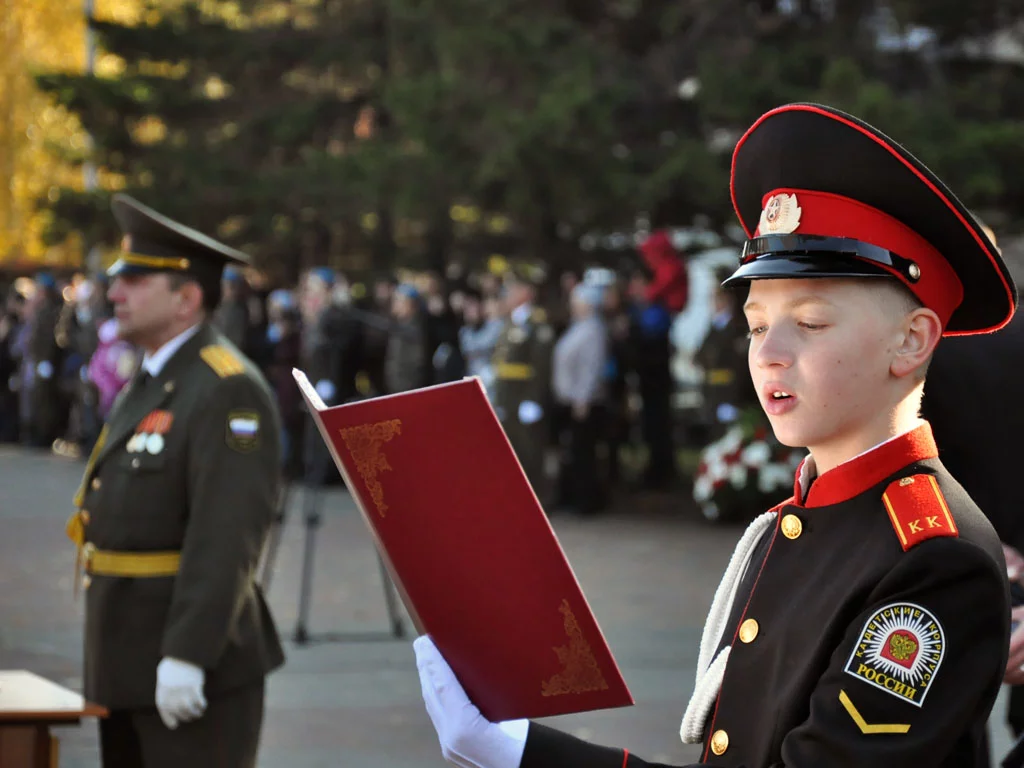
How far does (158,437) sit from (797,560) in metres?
2.41

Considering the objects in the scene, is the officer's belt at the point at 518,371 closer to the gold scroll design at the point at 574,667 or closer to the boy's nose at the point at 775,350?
the gold scroll design at the point at 574,667

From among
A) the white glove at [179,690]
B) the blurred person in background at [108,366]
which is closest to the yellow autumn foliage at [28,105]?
the blurred person in background at [108,366]

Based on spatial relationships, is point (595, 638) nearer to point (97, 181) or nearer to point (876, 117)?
point (876, 117)

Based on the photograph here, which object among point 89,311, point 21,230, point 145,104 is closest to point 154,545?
point 89,311

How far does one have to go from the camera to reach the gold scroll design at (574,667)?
206 cm

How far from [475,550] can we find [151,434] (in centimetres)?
222

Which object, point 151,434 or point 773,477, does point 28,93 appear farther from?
point 151,434

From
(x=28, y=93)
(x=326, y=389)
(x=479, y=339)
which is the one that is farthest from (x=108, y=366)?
(x=28, y=93)

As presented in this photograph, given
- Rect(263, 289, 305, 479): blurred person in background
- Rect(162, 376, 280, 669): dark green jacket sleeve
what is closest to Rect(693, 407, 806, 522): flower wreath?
Rect(263, 289, 305, 479): blurred person in background

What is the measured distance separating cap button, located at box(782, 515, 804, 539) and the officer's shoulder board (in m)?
2.34

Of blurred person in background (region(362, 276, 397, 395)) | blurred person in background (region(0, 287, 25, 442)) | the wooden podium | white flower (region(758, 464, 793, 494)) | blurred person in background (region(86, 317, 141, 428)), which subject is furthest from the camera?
blurred person in background (region(0, 287, 25, 442))

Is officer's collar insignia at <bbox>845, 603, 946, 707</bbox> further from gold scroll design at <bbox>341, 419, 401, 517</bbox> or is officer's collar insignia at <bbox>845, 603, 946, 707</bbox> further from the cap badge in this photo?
gold scroll design at <bbox>341, 419, 401, 517</bbox>

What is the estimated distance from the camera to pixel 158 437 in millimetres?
4082

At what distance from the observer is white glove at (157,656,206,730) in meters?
3.81
